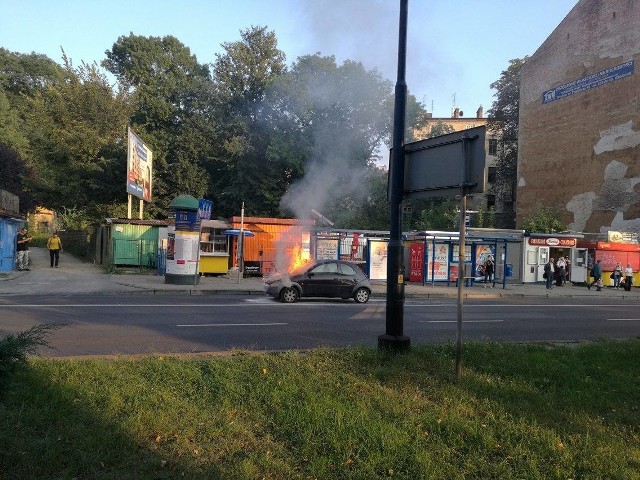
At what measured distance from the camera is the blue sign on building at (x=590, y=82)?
32.7m

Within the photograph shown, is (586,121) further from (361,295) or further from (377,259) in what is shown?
(361,295)

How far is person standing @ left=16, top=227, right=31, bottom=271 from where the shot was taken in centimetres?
2177

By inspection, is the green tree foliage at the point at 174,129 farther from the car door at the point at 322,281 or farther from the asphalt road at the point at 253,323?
the car door at the point at 322,281

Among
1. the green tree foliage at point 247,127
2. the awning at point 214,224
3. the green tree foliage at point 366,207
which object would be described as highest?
the green tree foliage at point 247,127

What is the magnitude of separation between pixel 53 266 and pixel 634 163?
3296 centimetres

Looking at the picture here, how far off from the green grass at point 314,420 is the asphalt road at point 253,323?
6.62 feet

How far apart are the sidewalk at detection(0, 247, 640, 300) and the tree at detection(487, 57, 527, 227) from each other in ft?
80.8

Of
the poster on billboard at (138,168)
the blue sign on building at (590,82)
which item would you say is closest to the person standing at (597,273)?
the blue sign on building at (590,82)

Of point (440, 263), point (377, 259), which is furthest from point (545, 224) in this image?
point (377, 259)

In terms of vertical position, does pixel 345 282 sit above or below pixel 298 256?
below

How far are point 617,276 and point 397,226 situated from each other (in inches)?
1029

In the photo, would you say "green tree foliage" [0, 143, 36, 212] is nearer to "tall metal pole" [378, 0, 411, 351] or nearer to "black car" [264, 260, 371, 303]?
"black car" [264, 260, 371, 303]

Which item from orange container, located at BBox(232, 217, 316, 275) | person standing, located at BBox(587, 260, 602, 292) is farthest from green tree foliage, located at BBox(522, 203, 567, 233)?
orange container, located at BBox(232, 217, 316, 275)

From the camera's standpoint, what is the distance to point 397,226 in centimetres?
645
